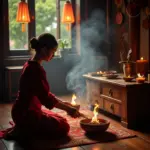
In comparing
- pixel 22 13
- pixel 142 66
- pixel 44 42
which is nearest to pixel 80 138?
pixel 44 42

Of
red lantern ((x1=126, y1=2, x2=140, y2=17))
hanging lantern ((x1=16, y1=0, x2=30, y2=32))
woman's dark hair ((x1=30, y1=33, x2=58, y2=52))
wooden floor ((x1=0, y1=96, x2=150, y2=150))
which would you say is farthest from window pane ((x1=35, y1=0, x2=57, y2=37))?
wooden floor ((x1=0, y1=96, x2=150, y2=150))

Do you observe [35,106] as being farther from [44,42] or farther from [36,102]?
[44,42]

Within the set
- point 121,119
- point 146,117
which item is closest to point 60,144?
point 121,119

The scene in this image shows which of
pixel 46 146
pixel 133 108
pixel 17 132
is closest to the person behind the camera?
pixel 46 146

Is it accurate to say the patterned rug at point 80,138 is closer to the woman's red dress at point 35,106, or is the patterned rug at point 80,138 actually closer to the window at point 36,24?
the woman's red dress at point 35,106

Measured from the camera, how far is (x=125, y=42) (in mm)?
5297

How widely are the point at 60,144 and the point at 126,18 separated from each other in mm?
3135

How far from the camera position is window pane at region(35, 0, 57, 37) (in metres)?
5.57

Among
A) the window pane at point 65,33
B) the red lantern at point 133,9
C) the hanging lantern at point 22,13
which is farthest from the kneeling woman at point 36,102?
the window pane at point 65,33

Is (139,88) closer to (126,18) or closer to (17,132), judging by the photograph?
(17,132)

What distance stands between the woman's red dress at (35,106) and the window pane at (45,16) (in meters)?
2.84

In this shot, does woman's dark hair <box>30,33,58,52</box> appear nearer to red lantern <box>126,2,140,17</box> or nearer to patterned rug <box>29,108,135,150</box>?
patterned rug <box>29,108,135,150</box>

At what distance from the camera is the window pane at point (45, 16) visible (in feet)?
18.3

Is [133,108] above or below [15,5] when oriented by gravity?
A: below
